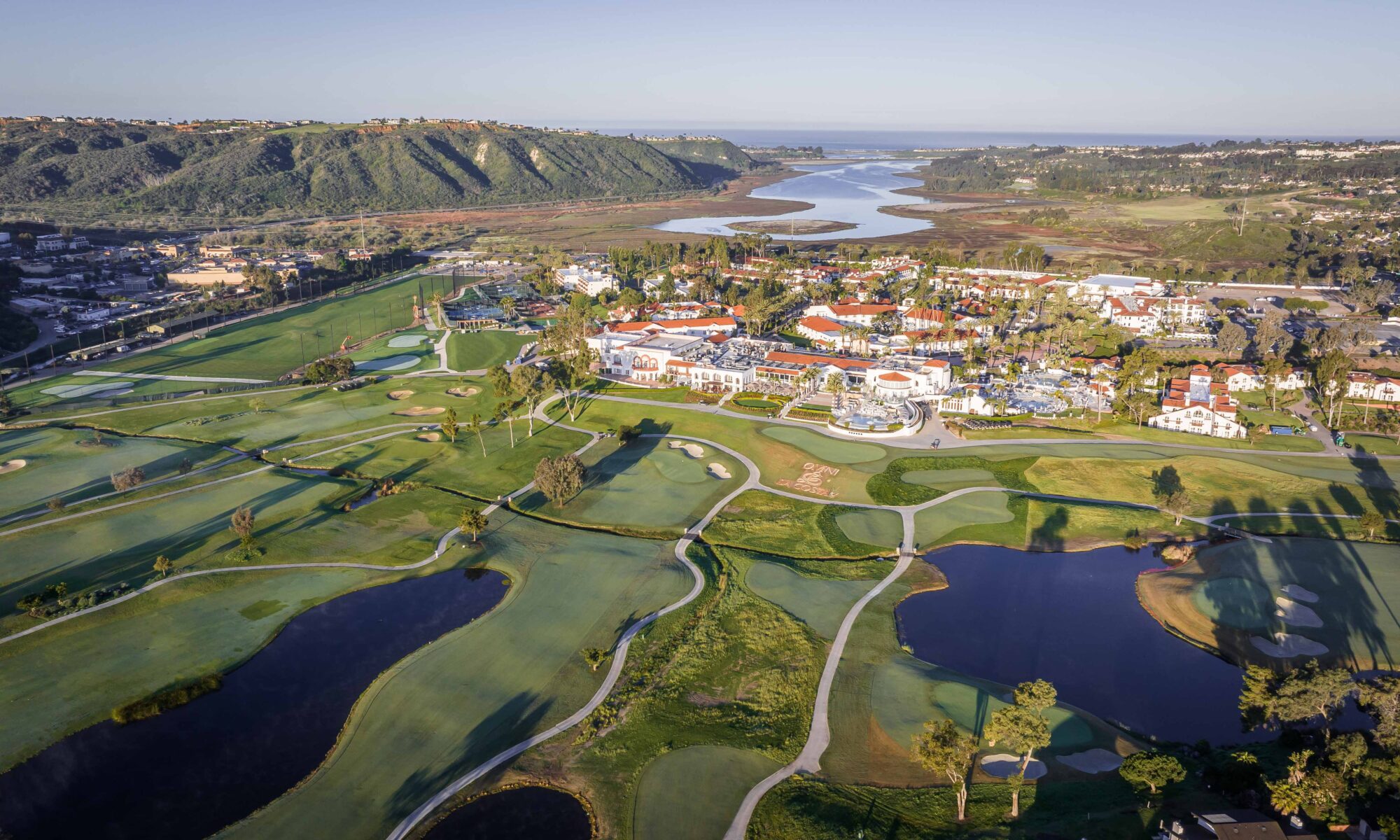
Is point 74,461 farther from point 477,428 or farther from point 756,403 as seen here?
point 756,403

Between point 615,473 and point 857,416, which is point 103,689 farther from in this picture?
point 857,416

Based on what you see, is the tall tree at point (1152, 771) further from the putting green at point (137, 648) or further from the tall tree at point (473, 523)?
the putting green at point (137, 648)

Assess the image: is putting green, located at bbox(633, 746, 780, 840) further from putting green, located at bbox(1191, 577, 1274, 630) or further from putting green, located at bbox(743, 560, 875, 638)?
putting green, located at bbox(1191, 577, 1274, 630)

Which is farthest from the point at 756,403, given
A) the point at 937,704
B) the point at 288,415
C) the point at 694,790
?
the point at 694,790

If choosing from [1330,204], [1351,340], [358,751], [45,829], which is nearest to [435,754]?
[358,751]

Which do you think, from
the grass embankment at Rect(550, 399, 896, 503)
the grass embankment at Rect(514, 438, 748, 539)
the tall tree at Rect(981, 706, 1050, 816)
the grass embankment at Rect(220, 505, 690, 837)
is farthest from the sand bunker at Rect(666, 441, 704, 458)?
the tall tree at Rect(981, 706, 1050, 816)

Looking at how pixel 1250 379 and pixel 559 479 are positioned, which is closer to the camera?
pixel 559 479
